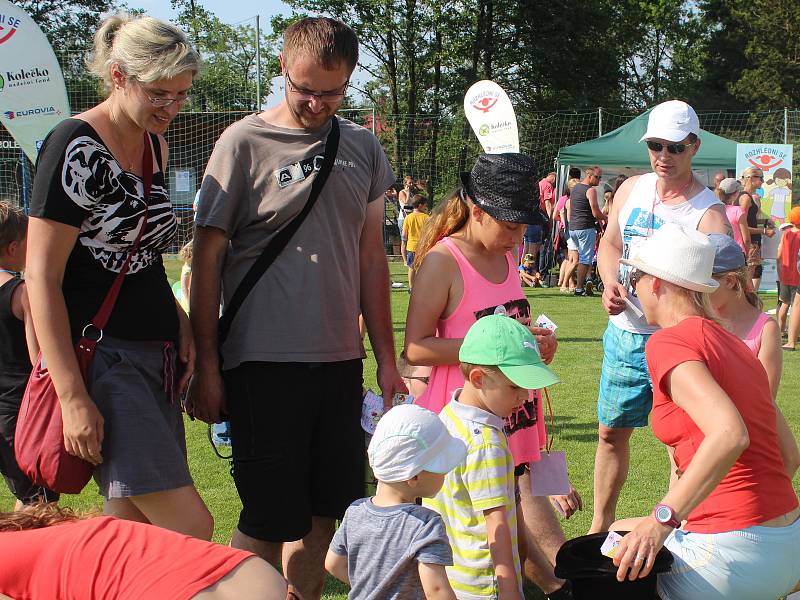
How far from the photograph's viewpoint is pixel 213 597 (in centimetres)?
196

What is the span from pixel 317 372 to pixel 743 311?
1840 millimetres

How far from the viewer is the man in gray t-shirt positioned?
3000 millimetres

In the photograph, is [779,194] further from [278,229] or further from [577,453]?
[278,229]

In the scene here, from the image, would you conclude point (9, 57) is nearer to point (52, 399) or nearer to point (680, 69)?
point (52, 399)

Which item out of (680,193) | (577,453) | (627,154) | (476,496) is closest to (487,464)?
(476,496)

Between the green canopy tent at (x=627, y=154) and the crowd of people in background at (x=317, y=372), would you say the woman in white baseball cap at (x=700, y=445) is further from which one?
the green canopy tent at (x=627, y=154)

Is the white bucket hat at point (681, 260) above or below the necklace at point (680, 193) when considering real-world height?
below

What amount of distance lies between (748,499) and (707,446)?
38 cm

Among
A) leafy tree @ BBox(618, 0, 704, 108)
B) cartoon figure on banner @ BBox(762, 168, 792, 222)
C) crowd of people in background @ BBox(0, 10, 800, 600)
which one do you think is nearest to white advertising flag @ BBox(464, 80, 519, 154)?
cartoon figure on banner @ BBox(762, 168, 792, 222)

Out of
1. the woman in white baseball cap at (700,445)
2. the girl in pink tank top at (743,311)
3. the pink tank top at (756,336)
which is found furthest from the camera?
the pink tank top at (756,336)

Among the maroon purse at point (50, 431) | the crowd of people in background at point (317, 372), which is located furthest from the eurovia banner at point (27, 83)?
the maroon purse at point (50, 431)

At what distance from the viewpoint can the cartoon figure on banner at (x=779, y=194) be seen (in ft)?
51.8

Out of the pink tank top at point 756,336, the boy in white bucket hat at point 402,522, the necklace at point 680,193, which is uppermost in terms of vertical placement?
the necklace at point 680,193

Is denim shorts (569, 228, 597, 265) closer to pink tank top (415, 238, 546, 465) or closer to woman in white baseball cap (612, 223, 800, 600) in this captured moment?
pink tank top (415, 238, 546, 465)
